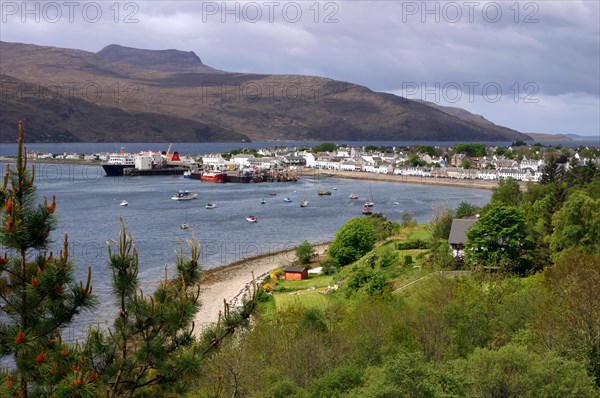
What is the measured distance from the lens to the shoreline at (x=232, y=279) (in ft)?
78.4

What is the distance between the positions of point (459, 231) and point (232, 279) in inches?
413

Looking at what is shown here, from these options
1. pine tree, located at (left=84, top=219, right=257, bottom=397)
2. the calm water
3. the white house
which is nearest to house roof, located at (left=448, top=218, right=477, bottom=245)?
the calm water

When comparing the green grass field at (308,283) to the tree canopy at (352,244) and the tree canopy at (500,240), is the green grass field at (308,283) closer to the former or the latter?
the tree canopy at (352,244)

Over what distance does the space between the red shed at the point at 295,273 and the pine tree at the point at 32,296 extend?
2311cm

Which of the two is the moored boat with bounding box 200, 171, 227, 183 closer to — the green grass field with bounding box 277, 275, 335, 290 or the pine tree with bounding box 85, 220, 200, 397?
the green grass field with bounding box 277, 275, 335, 290

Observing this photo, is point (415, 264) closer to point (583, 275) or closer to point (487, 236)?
point (487, 236)

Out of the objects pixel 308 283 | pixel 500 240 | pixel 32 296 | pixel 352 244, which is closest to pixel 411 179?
pixel 352 244

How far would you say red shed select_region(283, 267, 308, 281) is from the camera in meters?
28.7

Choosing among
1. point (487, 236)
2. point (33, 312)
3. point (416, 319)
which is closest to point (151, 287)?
point (487, 236)

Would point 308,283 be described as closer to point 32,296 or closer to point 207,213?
point 32,296

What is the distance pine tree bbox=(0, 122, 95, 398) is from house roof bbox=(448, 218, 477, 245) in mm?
21184

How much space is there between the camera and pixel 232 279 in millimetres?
29969

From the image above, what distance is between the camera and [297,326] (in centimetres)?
1429

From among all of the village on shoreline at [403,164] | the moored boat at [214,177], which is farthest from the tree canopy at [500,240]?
the moored boat at [214,177]
